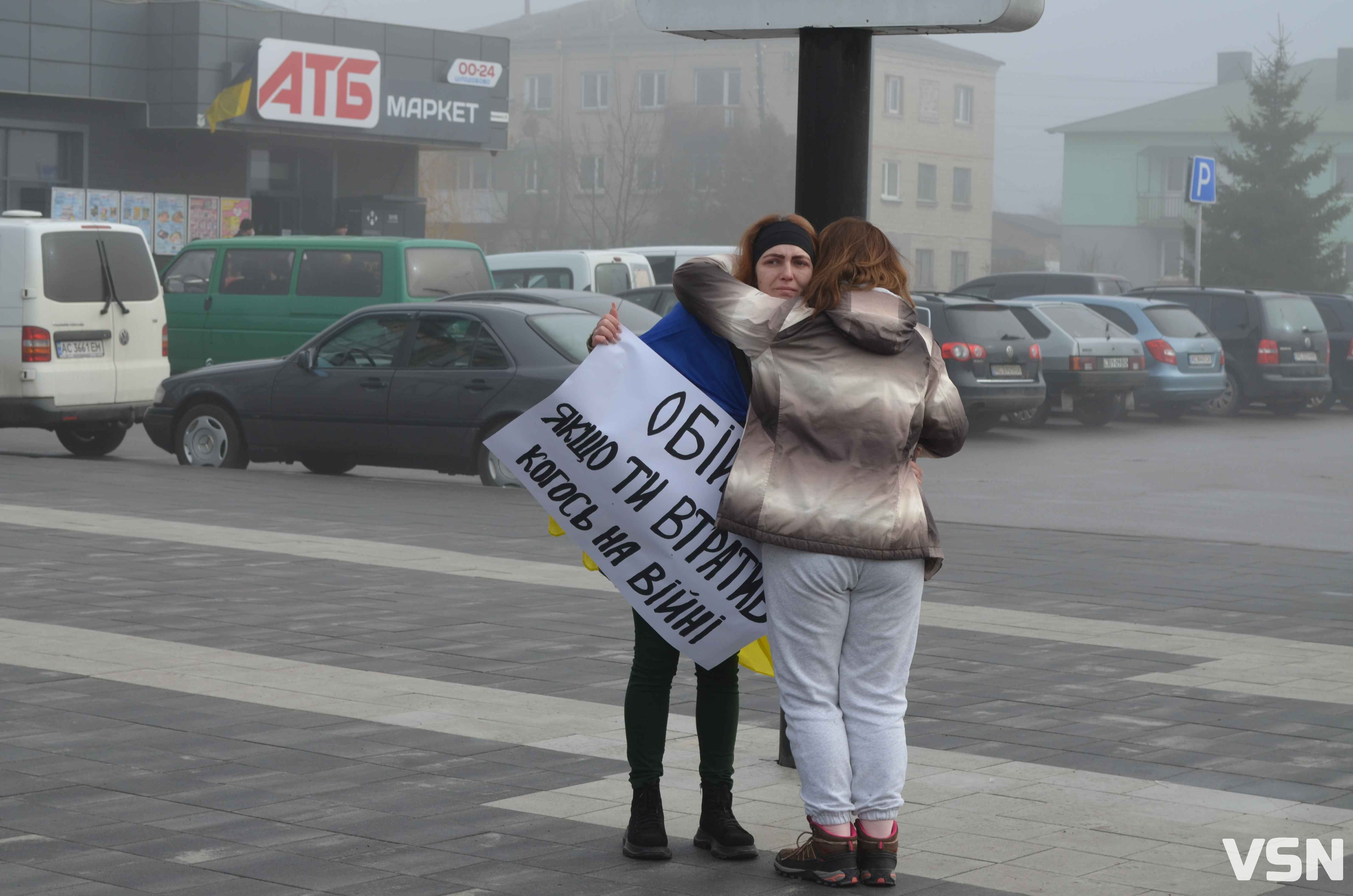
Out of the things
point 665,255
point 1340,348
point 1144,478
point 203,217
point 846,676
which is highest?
point 203,217

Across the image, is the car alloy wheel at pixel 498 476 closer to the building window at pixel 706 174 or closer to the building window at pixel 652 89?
the building window at pixel 706 174

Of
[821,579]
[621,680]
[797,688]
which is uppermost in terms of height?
[821,579]

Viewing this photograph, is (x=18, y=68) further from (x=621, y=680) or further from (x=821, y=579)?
(x=821, y=579)

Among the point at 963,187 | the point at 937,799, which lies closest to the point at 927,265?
the point at 963,187

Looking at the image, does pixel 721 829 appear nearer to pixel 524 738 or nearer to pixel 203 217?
pixel 524 738

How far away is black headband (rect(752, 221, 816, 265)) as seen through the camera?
182 inches

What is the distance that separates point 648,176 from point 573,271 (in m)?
56.6

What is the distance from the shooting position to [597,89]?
96.8 m

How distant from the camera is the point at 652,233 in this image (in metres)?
80.8

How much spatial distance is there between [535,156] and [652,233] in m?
6.11

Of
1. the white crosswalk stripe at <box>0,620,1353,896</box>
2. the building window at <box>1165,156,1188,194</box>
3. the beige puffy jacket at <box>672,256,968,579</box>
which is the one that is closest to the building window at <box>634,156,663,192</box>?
the building window at <box>1165,156,1188,194</box>

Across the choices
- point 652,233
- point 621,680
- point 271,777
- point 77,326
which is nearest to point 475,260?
point 77,326

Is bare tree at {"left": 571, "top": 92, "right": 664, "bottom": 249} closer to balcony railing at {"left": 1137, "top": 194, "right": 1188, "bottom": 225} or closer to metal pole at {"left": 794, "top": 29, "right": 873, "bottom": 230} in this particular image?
balcony railing at {"left": 1137, "top": 194, "right": 1188, "bottom": 225}

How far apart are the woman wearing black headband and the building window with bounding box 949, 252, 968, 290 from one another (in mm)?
83494
